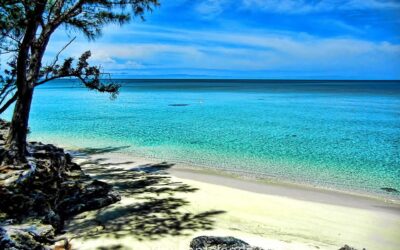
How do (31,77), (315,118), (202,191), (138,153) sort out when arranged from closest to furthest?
(31,77) → (202,191) → (138,153) → (315,118)

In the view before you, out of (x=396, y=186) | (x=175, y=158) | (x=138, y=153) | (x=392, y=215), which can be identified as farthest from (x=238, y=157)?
(x=392, y=215)

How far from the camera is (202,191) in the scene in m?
11.0

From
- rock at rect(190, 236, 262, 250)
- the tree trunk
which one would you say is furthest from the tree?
rock at rect(190, 236, 262, 250)

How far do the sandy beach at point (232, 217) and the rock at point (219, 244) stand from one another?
0.59 m

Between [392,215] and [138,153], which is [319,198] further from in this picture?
[138,153]

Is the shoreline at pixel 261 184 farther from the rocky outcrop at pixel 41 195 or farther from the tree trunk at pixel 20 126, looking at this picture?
the tree trunk at pixel 20 126

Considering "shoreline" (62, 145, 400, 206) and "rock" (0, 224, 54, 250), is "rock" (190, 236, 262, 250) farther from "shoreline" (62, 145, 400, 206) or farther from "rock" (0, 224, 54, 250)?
"shoreline" (62, 145, 400, 206)

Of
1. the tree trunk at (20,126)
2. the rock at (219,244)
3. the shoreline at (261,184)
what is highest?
the tree trunk at (20,126)

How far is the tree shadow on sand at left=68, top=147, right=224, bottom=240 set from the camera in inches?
294

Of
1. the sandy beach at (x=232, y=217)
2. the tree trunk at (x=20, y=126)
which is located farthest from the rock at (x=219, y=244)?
the tree trunk at (x=20, y=126)

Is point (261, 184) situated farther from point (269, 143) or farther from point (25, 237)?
point (269, 143)

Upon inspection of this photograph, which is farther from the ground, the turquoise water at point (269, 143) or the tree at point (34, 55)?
the tree at point (34, 55)

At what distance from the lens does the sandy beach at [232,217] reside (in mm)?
7227

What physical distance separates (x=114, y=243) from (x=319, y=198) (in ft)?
22.7
